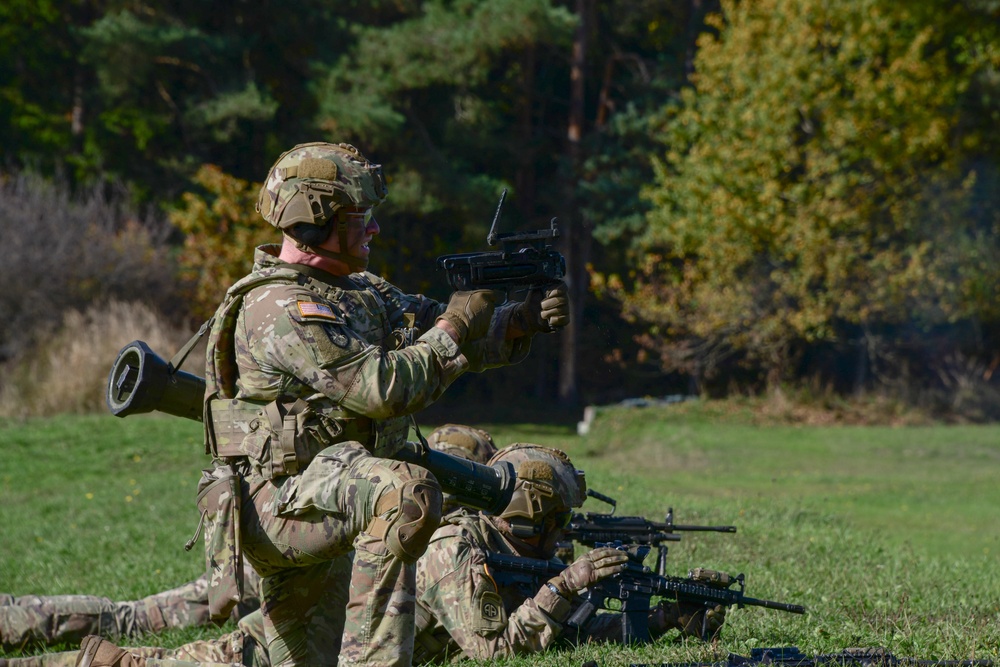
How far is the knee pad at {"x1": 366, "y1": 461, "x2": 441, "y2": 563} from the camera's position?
4434 mm

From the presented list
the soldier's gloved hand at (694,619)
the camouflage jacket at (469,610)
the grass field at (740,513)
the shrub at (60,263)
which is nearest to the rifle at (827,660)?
the grass field at (740,513)

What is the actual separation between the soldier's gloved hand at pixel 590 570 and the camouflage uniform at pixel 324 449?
1067mm

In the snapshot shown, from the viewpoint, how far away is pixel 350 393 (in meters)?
4.63

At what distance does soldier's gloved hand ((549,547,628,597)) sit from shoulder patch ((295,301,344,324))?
1680mm

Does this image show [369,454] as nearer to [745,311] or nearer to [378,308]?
[378,308]

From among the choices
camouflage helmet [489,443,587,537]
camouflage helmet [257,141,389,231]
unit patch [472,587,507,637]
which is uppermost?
camouflage helmet [257,141,389,231]

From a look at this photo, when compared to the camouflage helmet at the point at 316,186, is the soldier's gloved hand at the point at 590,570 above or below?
below

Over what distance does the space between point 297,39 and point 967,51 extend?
15090 mm

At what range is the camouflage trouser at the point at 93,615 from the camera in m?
6.63

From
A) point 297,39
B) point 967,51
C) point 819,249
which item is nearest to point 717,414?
point 819,249

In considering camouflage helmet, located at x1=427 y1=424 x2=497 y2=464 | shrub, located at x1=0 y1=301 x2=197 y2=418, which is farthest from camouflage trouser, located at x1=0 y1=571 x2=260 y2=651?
shrub, located at x1=0 y1=301 x2=197 y2=418

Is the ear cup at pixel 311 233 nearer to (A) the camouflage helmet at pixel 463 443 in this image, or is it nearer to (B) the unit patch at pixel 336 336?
(B) the unit patch at pixel 336 336

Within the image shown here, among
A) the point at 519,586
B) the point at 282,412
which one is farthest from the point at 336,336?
the point at 519,586

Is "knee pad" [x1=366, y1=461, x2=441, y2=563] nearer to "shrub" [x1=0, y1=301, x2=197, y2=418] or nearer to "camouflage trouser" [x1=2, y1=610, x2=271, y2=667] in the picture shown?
"camouflage trouser" [x1=2, y1=610, x2=271, y2=667]
